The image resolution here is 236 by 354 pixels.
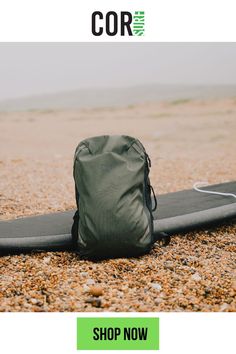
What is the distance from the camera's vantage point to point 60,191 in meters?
5.85

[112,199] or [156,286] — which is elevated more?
[112,199]

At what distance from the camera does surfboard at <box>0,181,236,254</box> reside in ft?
9.95

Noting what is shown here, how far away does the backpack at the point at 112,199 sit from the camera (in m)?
2.82

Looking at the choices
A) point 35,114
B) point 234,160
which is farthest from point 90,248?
point 35,114

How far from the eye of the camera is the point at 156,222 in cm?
327

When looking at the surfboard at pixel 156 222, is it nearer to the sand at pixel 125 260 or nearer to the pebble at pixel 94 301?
the sand at pixel 125 260

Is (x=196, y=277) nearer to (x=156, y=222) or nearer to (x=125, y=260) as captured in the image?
(x=125, y=260)

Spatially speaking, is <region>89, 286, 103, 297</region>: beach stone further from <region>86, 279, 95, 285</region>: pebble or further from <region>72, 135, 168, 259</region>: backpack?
<region>72, 135, 168, 259</region>: backpack

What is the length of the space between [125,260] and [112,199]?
0.39 m

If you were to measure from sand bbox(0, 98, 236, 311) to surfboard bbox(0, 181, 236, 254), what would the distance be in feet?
0.26

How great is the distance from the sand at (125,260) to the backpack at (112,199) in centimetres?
12

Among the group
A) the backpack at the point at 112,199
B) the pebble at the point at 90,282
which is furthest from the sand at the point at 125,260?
the backpack at the point at 112,199

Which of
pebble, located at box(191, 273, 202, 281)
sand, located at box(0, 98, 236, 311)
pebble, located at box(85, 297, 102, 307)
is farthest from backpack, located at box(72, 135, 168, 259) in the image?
pebble, located at box(85, 297, 102, 307)

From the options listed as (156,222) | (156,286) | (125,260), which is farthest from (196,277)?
(156,222)
